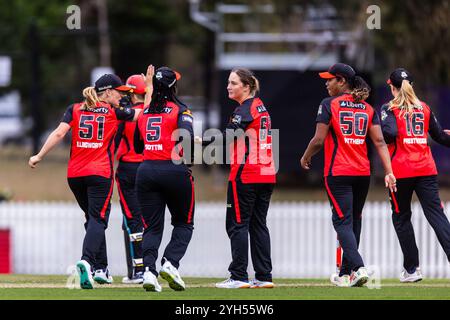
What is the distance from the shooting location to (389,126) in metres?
11.6

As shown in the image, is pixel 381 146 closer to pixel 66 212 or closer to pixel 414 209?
pixel 414 209

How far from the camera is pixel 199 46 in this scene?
85.1 feet

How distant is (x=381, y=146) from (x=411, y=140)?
54cm

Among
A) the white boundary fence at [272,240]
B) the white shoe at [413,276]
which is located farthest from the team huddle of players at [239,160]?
the white boundary fence at [272,240]

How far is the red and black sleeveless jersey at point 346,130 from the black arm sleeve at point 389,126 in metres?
0.39

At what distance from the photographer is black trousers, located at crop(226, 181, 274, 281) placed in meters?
11.0

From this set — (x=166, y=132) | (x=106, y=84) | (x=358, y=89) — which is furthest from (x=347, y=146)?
(x=106, y=84)

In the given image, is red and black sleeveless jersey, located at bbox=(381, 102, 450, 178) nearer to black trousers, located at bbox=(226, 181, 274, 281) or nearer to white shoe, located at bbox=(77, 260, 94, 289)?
black trousers, located at bbox=(226, 181, 274, 281)

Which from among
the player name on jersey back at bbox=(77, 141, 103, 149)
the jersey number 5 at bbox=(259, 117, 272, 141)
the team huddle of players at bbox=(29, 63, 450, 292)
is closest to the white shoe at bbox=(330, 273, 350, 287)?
the team huddle of players at bbox=(29, 63, 450, 292)

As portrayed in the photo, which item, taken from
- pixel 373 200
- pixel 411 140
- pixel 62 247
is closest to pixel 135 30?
pixel 373 200

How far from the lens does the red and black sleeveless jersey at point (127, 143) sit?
11.9 metres

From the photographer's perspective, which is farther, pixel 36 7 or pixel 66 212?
pixel 36 7

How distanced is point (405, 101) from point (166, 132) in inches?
103

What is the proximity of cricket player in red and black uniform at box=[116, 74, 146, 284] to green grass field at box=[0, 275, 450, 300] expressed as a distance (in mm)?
336
